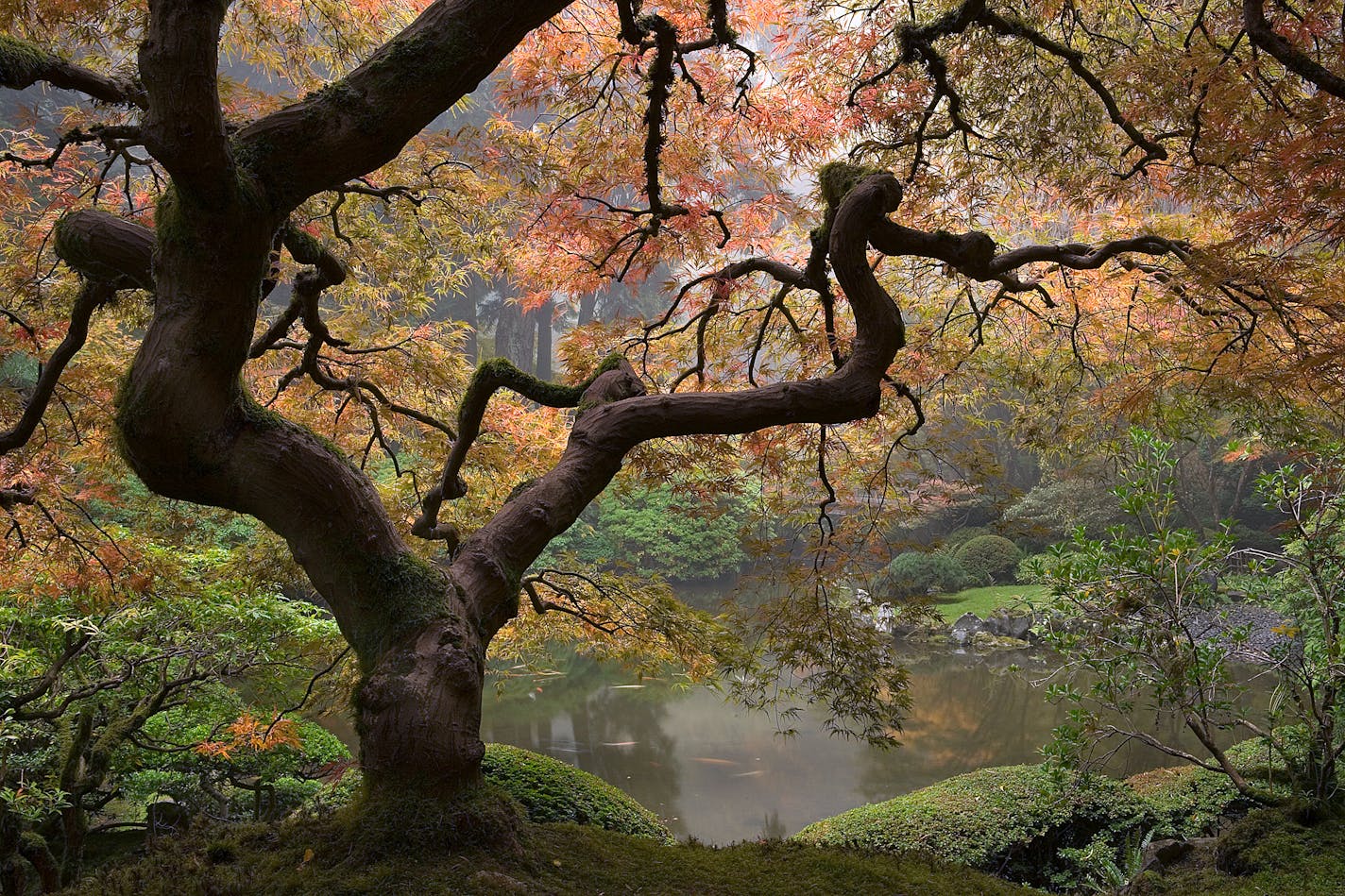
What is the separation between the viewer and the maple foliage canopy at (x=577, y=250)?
180 centimetres

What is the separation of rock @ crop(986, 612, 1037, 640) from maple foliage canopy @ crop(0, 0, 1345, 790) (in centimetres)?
736

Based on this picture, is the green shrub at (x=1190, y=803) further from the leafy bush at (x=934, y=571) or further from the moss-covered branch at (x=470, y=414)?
the leafy bush at (x=934, y=571)

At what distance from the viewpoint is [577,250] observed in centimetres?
411

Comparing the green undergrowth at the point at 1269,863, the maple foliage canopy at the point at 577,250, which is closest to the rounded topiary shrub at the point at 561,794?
the maple foliage canopy at the point at 577,250

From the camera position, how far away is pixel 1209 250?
2.56 m

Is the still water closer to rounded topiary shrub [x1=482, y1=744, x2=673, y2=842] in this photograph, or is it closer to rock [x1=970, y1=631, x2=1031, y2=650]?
rock [x1=970, y1=631, x2=1031, y2=650]

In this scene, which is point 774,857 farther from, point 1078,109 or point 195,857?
point 1078,109

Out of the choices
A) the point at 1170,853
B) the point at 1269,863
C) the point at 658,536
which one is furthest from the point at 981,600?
the point at 1269,863

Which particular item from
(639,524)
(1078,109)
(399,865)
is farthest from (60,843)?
(639,524)

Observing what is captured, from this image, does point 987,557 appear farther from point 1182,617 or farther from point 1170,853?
point 1182,617

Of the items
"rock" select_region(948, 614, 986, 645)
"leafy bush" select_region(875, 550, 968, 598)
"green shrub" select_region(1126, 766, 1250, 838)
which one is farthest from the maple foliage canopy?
"leafy bush" select_region(875, 550, 968, 598)

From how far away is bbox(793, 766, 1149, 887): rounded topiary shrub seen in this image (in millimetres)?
4062

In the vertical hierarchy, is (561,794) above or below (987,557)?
below

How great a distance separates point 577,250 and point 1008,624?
33.1 ft
